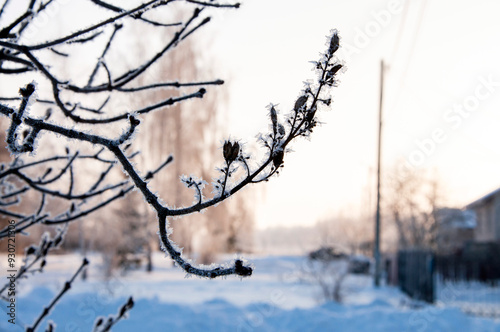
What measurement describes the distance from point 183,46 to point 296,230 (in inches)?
3177

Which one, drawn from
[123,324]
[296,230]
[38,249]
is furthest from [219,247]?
[296,230]

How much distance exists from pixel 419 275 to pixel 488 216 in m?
20.0

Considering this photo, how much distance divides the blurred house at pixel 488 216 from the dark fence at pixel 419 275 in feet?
42.6

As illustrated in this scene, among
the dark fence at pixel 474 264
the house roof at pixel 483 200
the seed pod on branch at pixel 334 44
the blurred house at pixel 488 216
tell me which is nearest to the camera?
the seed pod on branch at pixel 334 44

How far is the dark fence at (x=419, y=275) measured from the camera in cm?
1183

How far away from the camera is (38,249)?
2221mm

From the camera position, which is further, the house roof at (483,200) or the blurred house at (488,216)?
the blurred house at (488,216)

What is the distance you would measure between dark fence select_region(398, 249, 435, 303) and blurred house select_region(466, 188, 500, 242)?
42.6ft

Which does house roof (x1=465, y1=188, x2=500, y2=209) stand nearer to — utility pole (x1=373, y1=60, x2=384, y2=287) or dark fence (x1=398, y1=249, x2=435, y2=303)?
utility pole (x1=373, y1=60, x2=384, y2=287)

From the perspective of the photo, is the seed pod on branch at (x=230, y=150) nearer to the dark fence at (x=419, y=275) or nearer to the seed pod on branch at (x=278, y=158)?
the seed pod on branch at (x=278, y=158)

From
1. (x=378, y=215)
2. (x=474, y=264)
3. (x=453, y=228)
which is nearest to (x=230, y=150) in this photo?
(x=378, y=215)

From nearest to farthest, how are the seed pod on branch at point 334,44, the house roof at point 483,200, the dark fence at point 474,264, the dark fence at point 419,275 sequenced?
the seed pod on branch at point 334,44
the dark fence at point 419,275
the dark fence at point 474,264
the house roof at point 483,200

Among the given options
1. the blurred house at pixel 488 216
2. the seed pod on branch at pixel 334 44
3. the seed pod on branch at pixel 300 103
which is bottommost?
the seed pod on branch at pixel 300 103

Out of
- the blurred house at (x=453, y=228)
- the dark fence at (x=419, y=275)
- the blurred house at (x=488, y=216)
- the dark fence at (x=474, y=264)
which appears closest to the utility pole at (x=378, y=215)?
the dark fence at (x=419, y=275)
